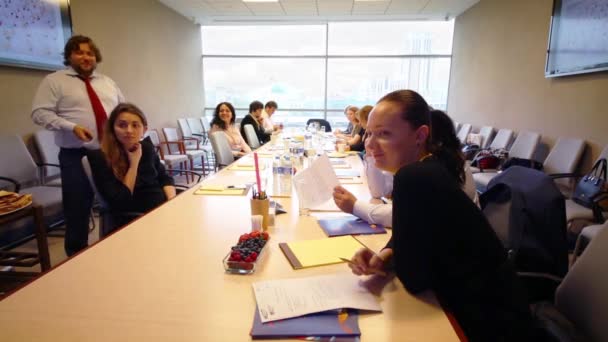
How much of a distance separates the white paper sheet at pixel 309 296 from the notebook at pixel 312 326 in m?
0.01

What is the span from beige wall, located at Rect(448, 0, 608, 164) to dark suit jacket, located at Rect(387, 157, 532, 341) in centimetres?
304

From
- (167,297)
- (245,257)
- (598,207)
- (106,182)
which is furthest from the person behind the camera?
(598,207)

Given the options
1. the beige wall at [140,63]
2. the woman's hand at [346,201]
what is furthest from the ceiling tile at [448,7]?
the woman's hand at [346,201]

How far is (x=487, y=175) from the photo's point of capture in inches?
136

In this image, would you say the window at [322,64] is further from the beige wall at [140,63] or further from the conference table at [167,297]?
the conference table at [167,297]

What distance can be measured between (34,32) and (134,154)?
246 cm

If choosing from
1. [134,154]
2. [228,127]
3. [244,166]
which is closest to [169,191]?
[134,154]

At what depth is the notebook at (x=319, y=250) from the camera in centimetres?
100

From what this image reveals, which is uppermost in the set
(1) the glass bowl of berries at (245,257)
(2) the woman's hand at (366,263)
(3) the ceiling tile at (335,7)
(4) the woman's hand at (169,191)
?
(3) the ceiling tile at (335,7)

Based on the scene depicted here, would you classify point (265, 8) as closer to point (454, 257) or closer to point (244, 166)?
point (244, 166)

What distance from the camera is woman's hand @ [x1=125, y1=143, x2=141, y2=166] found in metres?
1.83

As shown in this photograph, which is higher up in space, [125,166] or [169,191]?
[125,166]

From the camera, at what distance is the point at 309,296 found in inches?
31.6

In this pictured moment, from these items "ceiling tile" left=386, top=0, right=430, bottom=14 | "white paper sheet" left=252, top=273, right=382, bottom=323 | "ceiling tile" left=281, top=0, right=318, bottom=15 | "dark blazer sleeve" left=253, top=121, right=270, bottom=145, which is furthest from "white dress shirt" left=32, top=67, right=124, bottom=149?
"ceiling tile" left=386, top=0, right=430, bottom=14
